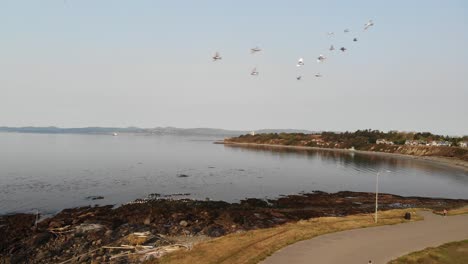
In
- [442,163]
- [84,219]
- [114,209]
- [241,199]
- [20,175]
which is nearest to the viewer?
[84,219]

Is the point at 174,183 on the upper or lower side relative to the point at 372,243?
lower

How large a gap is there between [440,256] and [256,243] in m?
14.1

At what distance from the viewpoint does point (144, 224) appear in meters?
42.6

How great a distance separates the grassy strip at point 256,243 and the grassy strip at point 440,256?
8.09 metres

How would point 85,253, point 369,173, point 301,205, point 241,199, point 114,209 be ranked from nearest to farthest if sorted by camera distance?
1. point 85,253
2. point 114,209
3. point 301,205
4. point 241,199
5. point 369,173

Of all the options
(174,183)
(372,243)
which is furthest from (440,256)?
(174,183)

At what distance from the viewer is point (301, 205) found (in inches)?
2302

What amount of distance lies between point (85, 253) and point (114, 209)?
1984cm

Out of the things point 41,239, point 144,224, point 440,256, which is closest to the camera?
point 440,256

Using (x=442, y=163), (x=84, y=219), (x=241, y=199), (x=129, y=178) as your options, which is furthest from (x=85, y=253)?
(x=442, y=163)

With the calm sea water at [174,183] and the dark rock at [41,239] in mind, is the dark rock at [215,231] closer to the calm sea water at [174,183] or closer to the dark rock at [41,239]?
the dark rock at [41,239]

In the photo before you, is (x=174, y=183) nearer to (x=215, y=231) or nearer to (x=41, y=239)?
(x=215, y=231)

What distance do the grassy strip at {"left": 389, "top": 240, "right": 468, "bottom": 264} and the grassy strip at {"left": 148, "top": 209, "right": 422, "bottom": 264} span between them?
8.09 m

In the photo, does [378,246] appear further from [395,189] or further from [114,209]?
[395,189]
